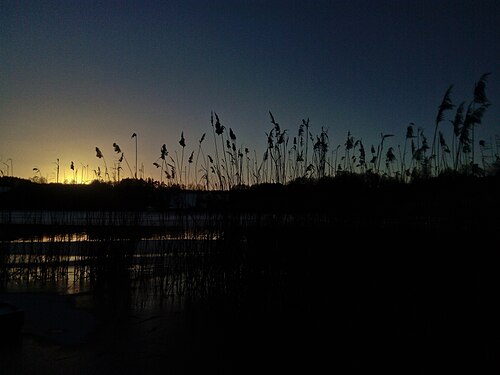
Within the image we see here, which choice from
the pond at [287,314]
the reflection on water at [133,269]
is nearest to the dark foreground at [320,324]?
the pond at [287,314]

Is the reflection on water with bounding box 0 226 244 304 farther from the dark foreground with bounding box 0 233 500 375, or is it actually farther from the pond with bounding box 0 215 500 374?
the dark foreground with bounding box 0 233 500 375

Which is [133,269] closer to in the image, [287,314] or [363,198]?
[287,314]

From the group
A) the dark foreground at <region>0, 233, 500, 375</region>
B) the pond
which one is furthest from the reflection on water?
the dark foreground at <region>0, 233, 500, 375</region>

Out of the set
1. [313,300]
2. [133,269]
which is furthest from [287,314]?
[133,269]

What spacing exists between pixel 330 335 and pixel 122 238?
500cm

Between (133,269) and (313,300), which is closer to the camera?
(313,300)

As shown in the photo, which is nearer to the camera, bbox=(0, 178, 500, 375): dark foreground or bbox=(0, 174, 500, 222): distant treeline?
bbox=(0, 178, 500, 375): dark foreground

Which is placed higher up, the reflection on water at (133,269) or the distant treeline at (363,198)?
the distant treeline at (363,198)

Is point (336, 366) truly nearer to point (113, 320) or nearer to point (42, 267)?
point (113, 320)

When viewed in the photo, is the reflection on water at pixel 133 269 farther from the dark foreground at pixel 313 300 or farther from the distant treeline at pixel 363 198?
the distant treeline at pixel 363 198

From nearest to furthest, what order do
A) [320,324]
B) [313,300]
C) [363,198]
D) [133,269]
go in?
[320,324] → [313,300] → [363,198] → [133,269]

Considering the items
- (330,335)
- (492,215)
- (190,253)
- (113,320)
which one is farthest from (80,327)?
(492,215)

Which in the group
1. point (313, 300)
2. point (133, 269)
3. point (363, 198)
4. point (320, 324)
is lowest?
point (320, 324)

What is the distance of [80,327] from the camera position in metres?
5.14
